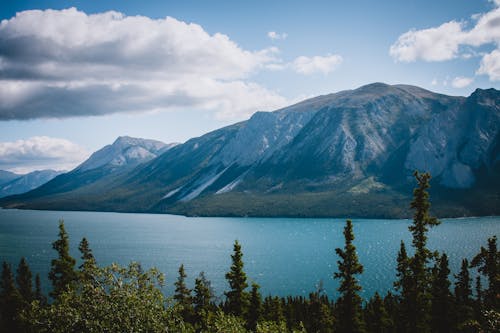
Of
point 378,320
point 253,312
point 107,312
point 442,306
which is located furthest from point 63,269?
point 442,306

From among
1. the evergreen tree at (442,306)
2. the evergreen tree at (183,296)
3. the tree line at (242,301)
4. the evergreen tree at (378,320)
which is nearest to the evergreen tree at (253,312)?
the tree line at (242,301)

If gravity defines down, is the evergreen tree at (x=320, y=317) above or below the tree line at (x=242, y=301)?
below

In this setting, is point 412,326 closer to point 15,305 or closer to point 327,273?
point 15,305

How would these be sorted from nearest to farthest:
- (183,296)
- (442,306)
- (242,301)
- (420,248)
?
(420,248) < (242,301) < (442,306) < (183,296)

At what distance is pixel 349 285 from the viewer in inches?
1806

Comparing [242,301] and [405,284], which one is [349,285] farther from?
[242,301]

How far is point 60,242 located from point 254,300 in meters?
26.1

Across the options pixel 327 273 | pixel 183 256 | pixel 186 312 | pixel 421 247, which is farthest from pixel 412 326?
pixel 183 256

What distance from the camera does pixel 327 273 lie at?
162 m

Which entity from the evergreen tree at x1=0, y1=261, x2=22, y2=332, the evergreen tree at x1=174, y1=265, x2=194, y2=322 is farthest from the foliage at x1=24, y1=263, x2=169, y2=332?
the evergreen tree at x1=0, y1=261, x2=22, y2=332

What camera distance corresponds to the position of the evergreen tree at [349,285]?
45031 millimetres

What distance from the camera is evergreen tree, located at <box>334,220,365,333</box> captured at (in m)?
45.0

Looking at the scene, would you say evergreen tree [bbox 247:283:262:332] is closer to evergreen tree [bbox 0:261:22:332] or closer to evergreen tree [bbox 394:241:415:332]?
evergreen tree [bbox 394:241:415:332]

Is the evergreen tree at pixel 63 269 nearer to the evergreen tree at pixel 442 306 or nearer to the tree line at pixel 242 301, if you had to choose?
the tree line at pixel 242 301
